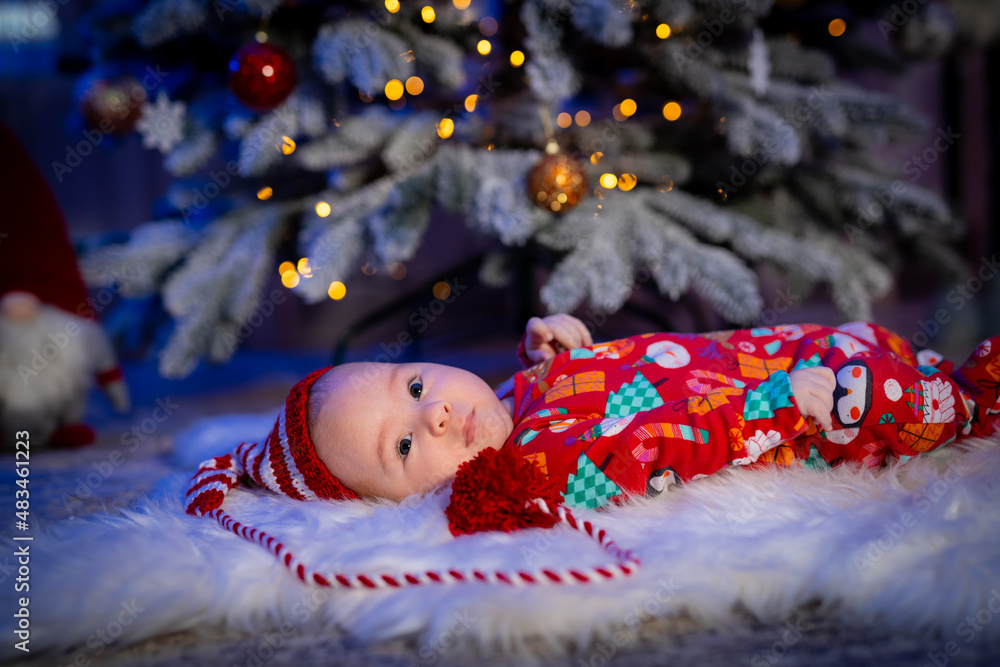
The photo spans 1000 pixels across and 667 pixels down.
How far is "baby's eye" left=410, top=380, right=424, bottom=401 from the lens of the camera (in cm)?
93

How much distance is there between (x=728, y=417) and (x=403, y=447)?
412mm

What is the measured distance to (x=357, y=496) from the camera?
0.94 m

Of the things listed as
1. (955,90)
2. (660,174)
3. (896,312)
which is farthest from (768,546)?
(955,90)

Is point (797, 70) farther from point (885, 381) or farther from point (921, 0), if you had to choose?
point (885, 381)

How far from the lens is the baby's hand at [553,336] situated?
1149 mm

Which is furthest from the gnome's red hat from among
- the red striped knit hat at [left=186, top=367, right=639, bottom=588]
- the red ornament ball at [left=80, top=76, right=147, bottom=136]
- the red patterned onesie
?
the red patterned onesie

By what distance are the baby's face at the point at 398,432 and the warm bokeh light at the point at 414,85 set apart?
80cm

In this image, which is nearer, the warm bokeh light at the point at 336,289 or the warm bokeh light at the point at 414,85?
the warm bokeh light at the point at 336,289

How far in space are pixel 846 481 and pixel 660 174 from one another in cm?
88

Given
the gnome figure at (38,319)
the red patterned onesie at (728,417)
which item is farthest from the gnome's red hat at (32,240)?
the red patterned onesie at (728,417)

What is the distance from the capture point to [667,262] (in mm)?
1323

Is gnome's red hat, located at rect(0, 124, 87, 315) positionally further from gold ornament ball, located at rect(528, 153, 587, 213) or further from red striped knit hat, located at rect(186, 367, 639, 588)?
gold ornament ball, located at rect(528, 153, 587, 213)

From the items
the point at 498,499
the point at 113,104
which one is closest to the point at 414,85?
the point at 113,104

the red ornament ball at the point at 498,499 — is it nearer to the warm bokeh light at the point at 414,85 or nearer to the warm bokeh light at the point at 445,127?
the warm bokeh light at the point at 445,127
